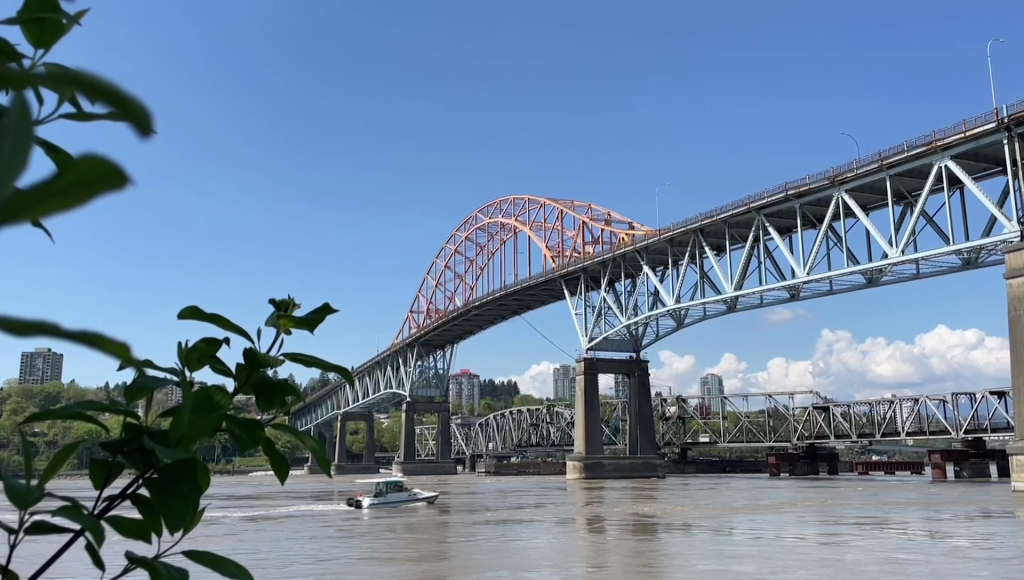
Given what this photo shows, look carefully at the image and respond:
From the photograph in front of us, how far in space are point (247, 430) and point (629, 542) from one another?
20.2 metres

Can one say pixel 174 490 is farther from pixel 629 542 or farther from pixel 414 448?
pixel 414 448

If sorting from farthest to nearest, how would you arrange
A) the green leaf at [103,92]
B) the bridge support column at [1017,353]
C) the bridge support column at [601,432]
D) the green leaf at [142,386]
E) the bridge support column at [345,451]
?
the bridge support column at [345,451] < the bridge support column at [601,432] < the bridge support column at [1017,353] < the green leaf at [142,386] < the green leaf at [103,92]

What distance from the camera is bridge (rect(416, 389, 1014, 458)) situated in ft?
245

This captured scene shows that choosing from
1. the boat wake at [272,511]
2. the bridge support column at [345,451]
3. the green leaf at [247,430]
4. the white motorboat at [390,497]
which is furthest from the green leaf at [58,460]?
the bridge support column at [345,451]

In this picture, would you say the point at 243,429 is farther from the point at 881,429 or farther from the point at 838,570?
the point at 881,429

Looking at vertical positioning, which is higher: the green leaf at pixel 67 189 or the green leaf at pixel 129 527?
the green leaf at pixel 67 189

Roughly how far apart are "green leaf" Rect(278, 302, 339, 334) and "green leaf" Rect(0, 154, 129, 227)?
1.06m

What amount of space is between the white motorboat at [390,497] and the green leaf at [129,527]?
1620 inches

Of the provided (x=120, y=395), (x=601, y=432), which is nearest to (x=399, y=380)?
(x=601, y=432)

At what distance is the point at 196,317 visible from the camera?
1847 millimetres

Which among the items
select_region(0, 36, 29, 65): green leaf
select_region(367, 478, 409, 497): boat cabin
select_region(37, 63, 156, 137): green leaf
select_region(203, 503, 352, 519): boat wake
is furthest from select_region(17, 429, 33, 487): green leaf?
select_region(367, 478, 409, 497): boat cabin

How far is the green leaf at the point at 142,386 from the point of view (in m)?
1.90

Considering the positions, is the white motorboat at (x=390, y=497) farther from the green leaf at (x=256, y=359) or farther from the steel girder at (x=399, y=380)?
the steel girder at (x=399, y=380)

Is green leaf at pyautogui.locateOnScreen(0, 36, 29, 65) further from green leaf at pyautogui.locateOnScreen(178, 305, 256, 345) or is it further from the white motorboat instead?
the white motorboat
